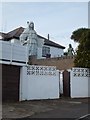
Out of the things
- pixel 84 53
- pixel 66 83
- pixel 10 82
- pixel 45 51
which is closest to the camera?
pixel 10 82

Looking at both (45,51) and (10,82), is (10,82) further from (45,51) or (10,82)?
A: (45,51)

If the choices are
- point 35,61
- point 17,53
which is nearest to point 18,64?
point 17,53

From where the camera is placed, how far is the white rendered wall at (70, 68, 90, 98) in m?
23.0

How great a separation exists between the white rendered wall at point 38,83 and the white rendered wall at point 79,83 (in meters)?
1.48

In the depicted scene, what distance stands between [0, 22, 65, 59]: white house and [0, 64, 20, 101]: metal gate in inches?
615

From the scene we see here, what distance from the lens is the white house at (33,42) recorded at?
39300 mm

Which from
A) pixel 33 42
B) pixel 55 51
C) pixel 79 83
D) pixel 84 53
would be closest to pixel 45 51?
pixel 55 51

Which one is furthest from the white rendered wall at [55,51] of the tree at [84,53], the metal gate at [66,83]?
the metal gate at [66,83]

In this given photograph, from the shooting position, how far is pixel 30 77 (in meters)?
20.4

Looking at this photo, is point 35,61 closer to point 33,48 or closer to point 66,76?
point 33,48

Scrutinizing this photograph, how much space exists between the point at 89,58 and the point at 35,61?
44.1 feet

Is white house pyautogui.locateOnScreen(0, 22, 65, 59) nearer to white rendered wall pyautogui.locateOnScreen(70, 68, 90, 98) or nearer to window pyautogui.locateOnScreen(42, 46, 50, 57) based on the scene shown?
window pyautogui.locateOnScreen(42, 46, 50, 57)

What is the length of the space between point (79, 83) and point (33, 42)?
1755 cm

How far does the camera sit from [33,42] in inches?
1570
